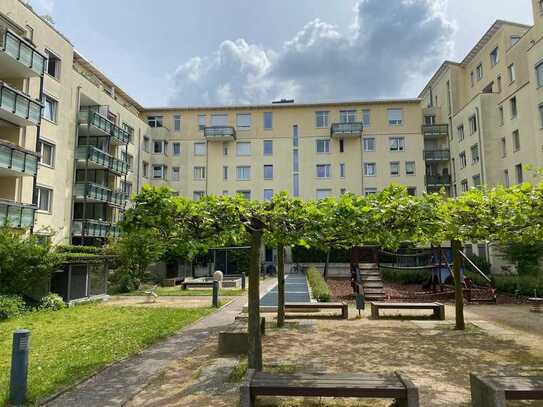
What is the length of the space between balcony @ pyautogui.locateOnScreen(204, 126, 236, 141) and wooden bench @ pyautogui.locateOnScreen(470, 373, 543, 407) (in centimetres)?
4195

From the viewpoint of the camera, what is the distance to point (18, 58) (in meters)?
20.5

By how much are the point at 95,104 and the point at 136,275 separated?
1345 centimetres

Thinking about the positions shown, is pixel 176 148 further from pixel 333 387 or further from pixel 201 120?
pixel 333 387

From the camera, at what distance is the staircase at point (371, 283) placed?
17703 millimetres

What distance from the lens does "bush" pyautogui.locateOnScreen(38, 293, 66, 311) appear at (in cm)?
1620

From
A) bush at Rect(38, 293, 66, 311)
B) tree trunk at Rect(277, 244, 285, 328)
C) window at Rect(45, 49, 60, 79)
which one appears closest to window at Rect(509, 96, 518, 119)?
tree trunk at Rect(277, 244, 285, 328)

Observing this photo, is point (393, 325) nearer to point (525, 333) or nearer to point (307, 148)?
point (525, 333)

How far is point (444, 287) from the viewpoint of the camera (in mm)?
20000

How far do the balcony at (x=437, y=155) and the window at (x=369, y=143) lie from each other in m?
5.31

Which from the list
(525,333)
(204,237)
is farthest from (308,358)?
(525,333)

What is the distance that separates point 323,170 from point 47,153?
2734 cm

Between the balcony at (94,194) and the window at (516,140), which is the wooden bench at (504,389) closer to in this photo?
the balcony at (94,194)

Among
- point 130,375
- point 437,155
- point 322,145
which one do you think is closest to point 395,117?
point 437,155

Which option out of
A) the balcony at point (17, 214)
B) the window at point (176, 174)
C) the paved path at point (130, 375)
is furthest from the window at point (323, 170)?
the paved path at point (130, 375)
